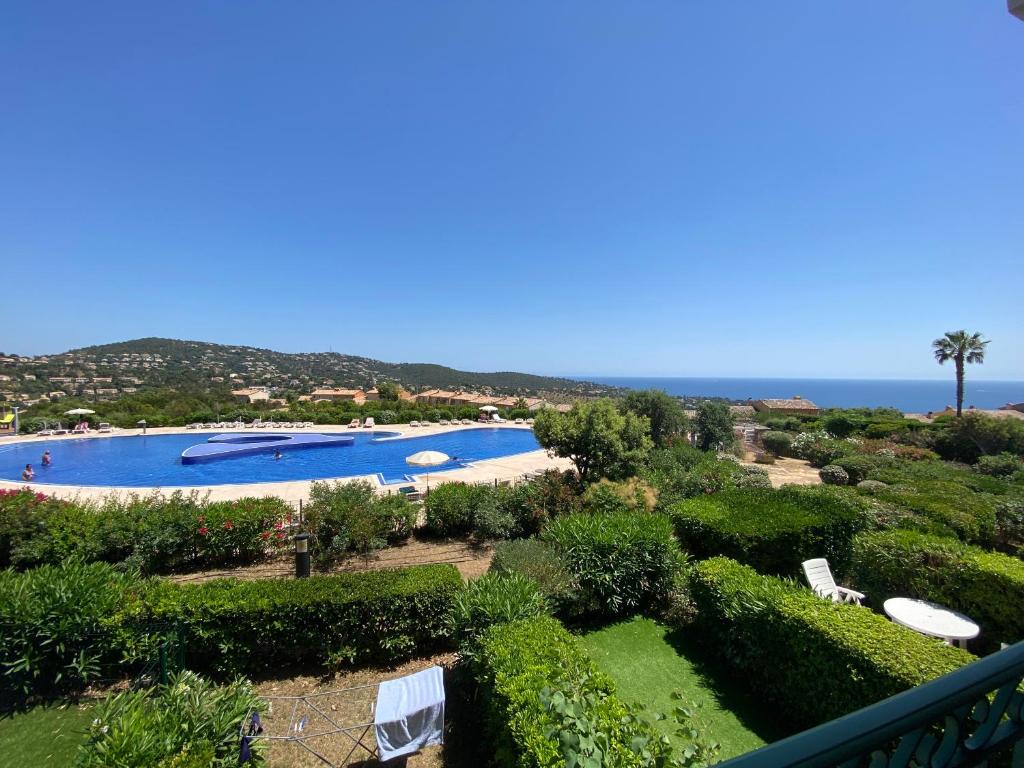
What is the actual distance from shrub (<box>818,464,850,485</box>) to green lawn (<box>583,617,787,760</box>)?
14.2 m

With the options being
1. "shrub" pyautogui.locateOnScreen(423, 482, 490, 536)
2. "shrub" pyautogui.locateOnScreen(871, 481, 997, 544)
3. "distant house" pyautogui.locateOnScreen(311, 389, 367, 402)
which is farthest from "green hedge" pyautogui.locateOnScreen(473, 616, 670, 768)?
"distant house" pyautogui.locateOnScreen(311, 389, 367, 402)

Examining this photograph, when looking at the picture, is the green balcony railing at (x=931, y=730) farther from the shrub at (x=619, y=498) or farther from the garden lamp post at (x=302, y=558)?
the shrub at (x=619, y=498)

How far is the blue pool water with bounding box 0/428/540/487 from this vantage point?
840 inches

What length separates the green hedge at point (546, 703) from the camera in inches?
111

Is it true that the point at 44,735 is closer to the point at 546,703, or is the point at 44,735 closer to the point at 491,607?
the point at 491,607

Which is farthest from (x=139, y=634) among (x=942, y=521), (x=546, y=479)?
(x=942, y=521)

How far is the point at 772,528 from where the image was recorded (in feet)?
26.1

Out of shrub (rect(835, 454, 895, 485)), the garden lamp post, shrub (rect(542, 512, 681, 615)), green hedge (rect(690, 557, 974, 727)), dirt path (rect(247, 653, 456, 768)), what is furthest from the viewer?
shrub (rect(835, 454, 895, 485))

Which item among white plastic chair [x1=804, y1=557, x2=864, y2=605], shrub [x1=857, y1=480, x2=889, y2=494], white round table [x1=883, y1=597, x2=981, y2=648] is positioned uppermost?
shrub [x1=857, y1=480, x2=889, y2=494]

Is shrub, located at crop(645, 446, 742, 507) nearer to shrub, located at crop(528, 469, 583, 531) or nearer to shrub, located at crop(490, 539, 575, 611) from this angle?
shrub, located at crop(528, 469, 583, 531)

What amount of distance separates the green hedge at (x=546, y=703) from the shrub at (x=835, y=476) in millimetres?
17248

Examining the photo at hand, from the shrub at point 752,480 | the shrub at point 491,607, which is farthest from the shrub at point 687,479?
the shrub at point 491,607

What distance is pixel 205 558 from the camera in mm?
9953

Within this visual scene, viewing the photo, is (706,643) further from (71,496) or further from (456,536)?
(71,496)
